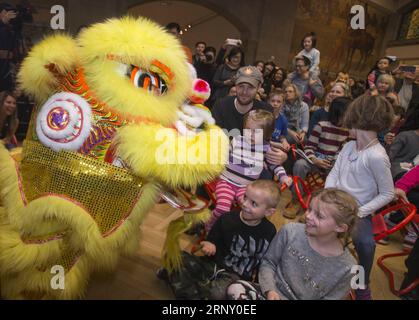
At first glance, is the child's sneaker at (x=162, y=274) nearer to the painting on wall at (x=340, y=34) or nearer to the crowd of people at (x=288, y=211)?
the crowd of people at (x=288, y=211)

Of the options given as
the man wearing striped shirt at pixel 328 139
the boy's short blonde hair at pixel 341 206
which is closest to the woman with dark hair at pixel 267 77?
the man wearing striped shirt at pixel 328 139

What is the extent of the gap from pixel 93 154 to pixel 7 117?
2094mm

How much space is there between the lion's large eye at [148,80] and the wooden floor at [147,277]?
2.89 feet

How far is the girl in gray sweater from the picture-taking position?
49.4 inches

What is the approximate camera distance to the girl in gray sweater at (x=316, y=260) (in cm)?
125

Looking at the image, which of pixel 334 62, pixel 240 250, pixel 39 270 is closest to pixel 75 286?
pixel 39 270

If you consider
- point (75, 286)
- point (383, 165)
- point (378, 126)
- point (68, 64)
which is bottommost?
point (75, 286)

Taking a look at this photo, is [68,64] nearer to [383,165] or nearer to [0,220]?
[0,220]

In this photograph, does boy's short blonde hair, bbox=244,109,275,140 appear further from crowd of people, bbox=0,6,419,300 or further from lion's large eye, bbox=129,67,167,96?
lion's large eye, bbox=129,67,167,96

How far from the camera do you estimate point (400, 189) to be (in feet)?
6.46

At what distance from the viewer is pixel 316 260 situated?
1272 mm

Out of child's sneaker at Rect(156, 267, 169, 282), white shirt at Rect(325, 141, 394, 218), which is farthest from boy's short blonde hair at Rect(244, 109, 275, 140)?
child's sneaker at Rect(156, 267, 169, 282)

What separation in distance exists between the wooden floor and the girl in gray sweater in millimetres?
461
